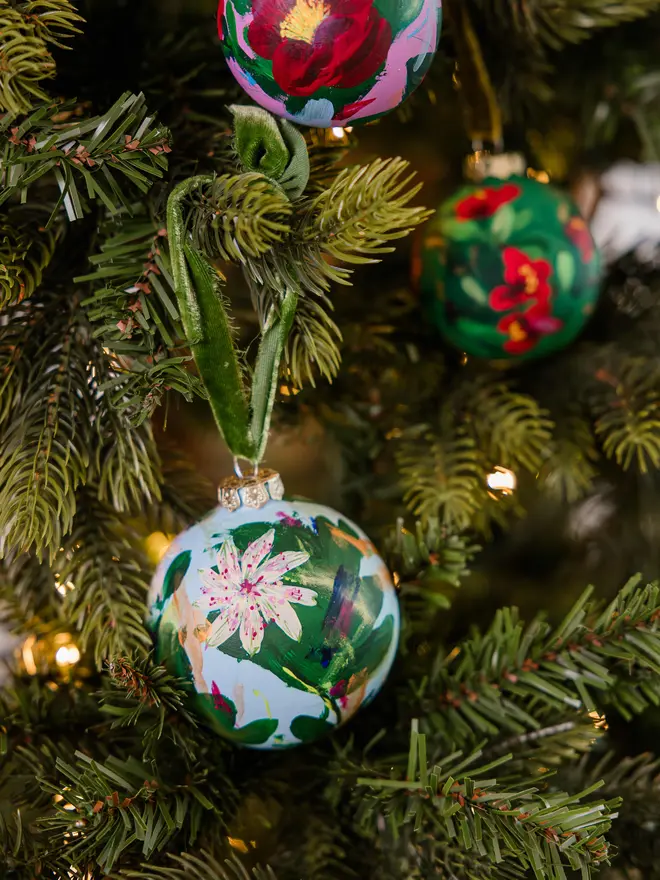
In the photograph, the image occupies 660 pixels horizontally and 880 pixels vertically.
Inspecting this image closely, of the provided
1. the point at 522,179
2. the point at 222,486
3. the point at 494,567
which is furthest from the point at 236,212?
the point at 494,567

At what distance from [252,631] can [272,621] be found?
0.01m

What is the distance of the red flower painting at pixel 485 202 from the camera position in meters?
0.51

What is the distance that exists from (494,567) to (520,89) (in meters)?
0.44

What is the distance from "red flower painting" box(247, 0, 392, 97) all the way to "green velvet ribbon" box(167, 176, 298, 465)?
68mm

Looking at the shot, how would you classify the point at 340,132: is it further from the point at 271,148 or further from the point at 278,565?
the point at 278,565

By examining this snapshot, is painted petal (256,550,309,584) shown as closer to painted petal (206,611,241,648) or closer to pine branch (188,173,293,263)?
painted petal (206,611,241,648)

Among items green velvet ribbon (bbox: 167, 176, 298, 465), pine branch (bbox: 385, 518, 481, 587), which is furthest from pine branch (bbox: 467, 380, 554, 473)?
green velvet ribbon (bbox: 167, 176, 298, 465)

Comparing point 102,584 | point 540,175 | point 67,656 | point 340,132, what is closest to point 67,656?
point 67,656

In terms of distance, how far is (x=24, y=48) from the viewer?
1.04 ft

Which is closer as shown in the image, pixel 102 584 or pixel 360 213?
pixel 360 213

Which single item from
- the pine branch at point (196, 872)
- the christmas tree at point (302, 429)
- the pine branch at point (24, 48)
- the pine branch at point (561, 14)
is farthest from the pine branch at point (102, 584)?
the pine branch at point (561, 14)

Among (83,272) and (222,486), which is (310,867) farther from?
(83,272)

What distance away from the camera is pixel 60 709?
0.46m

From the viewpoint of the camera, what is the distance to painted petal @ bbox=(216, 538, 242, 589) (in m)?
0.37
